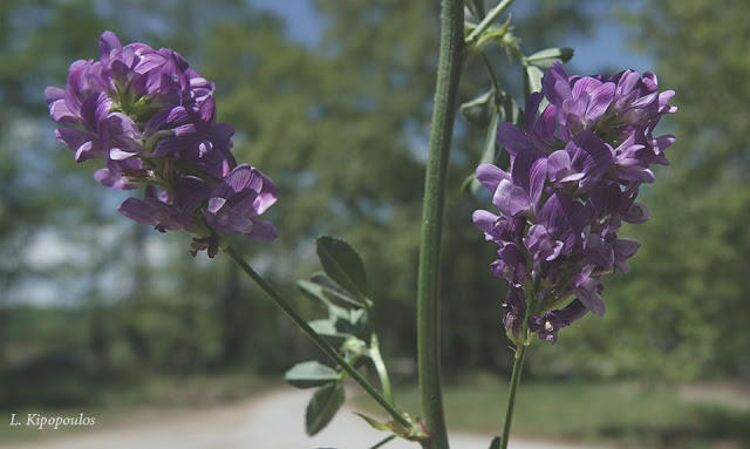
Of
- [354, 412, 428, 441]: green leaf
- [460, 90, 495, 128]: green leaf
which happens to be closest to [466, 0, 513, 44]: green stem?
[460, 90, 495, 128]: green leaf

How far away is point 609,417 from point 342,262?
13153 millimetres

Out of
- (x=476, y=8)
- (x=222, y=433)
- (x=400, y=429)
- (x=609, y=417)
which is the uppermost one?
(x=222, y=433)

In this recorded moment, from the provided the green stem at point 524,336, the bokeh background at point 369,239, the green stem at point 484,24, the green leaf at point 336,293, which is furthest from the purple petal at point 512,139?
the bokeh background at point 369,239

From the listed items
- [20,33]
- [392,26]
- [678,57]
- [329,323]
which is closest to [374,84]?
[392,26]

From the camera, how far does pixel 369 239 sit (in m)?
17.8

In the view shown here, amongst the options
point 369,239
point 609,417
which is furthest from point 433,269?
point 369,239

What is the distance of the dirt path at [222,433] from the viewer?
34.4 feet

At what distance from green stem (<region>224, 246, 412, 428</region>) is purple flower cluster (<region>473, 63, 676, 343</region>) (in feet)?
0.50

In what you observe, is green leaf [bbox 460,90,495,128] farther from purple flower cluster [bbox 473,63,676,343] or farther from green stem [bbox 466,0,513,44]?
purple flower cluster [bbox 473,63,676,343]

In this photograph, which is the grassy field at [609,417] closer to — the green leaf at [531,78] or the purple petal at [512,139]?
the green leaf at [531,78]

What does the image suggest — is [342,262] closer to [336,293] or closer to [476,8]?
[336,293]

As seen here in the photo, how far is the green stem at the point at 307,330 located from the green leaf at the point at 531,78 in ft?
1.19

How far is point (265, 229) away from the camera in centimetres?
73

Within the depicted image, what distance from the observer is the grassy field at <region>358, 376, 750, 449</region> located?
11.1 meters
